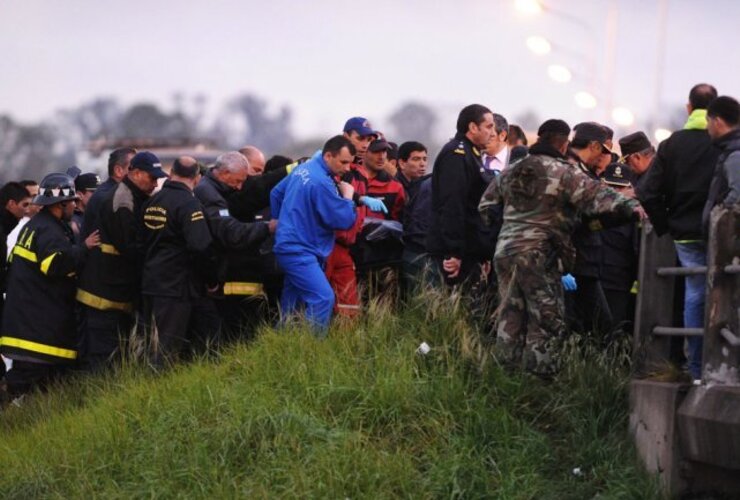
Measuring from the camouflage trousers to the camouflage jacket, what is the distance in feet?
0.34

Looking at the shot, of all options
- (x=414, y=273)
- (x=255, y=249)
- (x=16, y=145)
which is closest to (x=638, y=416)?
(x=414, y=273)

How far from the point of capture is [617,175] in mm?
12805

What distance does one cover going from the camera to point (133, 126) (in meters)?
96.3

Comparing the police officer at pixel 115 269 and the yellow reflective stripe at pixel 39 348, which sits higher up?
the police officer at pixel 115 269

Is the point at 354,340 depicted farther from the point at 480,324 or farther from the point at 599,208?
the point at 599,208

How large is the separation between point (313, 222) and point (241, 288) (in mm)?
1149

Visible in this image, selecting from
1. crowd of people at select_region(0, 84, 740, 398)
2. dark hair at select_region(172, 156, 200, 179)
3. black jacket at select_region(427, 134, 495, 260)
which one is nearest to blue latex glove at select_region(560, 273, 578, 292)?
crowd of people at select_region(0, 84, 740, 398)

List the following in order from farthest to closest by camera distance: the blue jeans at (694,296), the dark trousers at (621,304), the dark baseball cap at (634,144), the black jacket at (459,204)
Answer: the dark baseball cap at (634,144), the dark trousers at (621,304), the black jacket at (459,204), the blue jeans at (694,296)

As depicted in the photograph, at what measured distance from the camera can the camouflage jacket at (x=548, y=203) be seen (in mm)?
10742

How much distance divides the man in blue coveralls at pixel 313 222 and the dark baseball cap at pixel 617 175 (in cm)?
207

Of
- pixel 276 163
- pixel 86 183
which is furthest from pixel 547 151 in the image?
pixel 86 183

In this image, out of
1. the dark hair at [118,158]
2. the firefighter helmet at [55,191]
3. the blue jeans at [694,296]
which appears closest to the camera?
the blue jeans at [694,296]

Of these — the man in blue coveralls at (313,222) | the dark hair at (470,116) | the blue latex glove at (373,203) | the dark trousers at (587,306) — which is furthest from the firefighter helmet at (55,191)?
the dark trousers at (587,306)

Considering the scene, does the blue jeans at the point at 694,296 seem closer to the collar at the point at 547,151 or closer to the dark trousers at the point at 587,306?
the collar at the point at 547,151
